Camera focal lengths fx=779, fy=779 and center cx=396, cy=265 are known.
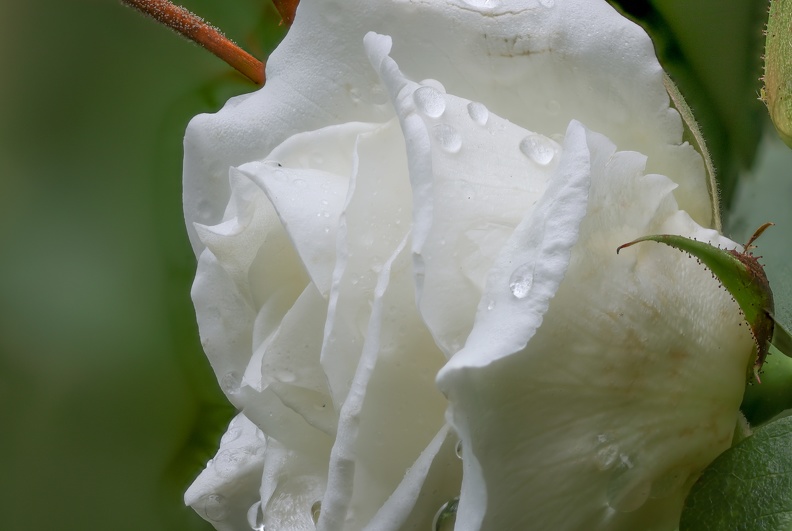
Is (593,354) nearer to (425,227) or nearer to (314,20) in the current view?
(425,227)

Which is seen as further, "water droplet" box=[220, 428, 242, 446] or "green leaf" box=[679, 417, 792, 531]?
"water droplet" box=[220, 428, 242, 446]

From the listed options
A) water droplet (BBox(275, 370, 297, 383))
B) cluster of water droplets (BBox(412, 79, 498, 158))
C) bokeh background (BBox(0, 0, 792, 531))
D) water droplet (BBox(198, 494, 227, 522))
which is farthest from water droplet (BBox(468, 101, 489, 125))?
bokeh background (BBox(0, 0, 792, 531))

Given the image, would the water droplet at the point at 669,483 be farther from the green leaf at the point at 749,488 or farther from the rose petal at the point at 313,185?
the rose petal at the point at 313,185

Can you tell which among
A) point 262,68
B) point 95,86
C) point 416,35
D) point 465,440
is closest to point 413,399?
point 465,440

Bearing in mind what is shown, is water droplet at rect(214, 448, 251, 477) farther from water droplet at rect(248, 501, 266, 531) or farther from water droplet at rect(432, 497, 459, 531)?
water droplet at rect(432, 497, 459, 531)

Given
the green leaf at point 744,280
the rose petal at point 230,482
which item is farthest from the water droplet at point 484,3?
the rose petal at point 230,482

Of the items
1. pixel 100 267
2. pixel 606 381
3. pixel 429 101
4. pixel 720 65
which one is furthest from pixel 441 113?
pixel 100 267
